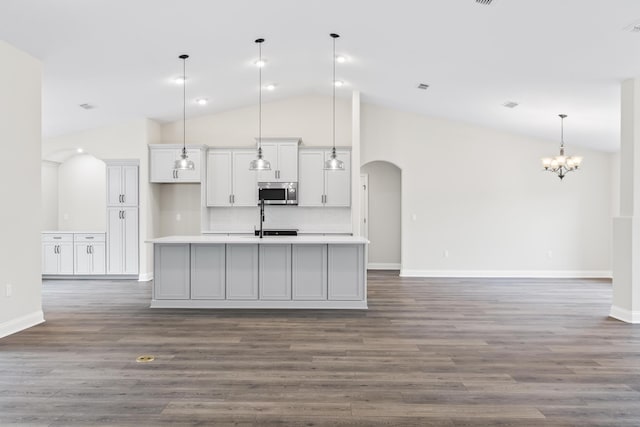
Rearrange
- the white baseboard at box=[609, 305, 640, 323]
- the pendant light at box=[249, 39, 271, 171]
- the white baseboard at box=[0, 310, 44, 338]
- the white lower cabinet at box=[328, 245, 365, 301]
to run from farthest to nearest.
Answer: the white lower cabinet at box=[328, 245, 365, 301] < the pendant light at box=[249, 39, 271, 171] < the white baseboard at box=[609, 305, 640, 323] < the white baseboard at box=[0, 310, 44, 338]

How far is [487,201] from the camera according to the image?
8828mm

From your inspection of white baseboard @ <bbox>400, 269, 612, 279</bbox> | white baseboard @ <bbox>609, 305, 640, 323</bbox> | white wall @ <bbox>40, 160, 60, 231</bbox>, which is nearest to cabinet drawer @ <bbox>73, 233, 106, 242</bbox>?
white wall @ <bbox>40, 160, 60, 231</bbox>

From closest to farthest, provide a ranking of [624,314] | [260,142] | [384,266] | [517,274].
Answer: [624,314] → [260,142] → [517,274] → [384,266]

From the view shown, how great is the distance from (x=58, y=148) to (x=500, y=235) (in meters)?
8.63

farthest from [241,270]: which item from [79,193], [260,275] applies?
[79,193]

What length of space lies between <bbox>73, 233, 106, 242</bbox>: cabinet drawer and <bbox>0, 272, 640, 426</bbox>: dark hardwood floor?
7.06 ft

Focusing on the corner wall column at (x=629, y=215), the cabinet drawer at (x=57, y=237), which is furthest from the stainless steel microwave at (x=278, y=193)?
the corner wall column at (x=629, y=215)

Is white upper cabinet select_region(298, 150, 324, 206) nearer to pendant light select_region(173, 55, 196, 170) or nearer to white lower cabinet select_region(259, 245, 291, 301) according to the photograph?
pendant light select_region(173, 55, 196, 170)

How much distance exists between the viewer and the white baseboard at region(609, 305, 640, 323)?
5.16 metres

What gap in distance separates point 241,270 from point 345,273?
4.50 ft

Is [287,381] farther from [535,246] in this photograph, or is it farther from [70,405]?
[535,246]

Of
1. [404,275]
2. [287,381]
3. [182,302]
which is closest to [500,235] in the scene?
[404,275]

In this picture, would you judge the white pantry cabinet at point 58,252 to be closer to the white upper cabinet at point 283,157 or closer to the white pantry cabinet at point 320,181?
the white upper cabinet at point 283,157

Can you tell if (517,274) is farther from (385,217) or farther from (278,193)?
(278,193)
